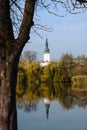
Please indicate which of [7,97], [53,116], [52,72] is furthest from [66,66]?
[7,97]

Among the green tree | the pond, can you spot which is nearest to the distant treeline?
the green tree

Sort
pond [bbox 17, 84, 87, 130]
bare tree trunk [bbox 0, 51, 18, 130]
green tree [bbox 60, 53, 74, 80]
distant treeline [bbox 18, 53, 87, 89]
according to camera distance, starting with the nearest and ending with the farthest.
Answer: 1. bare tree trunk [bbox 0, 51, 18, 130]
2. pond [bbox 17, 84, 87, 130]
3. distant treeline [bbox 18, 53, 87, 89]
4. green tree [bbox 60, 53, 74, 80]

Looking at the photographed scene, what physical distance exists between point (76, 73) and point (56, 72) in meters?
3.08

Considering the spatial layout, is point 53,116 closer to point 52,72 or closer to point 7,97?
point 7,97

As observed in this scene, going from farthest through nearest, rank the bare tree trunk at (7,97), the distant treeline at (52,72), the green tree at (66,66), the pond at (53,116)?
the green tree at (66,66) < the distant treeline at (52,72) < the pond at (53,116) < the bare tree trunk at (7,97)

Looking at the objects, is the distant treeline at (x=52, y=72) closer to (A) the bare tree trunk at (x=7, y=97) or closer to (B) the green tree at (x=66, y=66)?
(B) the green tree at (x=66, y=66)

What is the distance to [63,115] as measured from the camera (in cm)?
1748

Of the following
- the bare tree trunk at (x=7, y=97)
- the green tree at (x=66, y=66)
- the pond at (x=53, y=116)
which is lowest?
the pond at (x=53, y=116)

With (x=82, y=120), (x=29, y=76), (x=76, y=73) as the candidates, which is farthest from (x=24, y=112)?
(x=76, y=73)

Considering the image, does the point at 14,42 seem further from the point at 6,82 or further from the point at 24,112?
the point at 24,112

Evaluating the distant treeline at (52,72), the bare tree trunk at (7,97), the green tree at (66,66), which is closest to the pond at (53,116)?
the bare tree trunk at (7,97)

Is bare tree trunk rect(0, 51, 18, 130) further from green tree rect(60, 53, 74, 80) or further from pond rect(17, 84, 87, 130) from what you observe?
green tree rect(60, 53, 74, 80)

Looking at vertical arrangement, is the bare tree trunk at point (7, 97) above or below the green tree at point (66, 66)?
below

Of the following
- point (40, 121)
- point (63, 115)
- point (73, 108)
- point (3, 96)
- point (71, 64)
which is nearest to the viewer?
point (3, 96)
